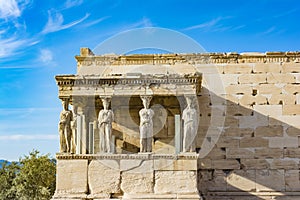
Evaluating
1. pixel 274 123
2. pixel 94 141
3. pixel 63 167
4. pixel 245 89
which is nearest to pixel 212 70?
pixel 245 89

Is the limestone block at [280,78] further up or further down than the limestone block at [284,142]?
further up

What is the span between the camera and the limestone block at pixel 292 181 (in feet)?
42.3

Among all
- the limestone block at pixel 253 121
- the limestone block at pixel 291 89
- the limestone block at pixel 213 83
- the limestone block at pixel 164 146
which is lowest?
the limestone block at pixel 164 146

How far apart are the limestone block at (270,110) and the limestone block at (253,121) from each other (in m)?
0.13

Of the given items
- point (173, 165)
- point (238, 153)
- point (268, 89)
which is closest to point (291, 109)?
point (268, 89)

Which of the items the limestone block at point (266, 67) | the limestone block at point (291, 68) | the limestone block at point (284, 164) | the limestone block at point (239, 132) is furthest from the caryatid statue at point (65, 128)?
the limestone block at point (291, 68)

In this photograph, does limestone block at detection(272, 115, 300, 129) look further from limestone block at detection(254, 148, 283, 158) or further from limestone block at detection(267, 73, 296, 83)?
limestone block at detection(267, 73, 296, 83)

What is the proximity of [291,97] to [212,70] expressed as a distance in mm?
2221

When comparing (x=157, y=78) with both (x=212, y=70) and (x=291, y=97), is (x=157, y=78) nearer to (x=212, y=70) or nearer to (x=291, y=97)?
(x=212, y=70)

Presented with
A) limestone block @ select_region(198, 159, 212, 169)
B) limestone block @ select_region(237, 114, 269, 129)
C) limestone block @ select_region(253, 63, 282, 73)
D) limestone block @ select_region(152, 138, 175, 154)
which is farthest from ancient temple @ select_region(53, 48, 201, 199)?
limestone block @ select_region(253, 63, 282, 73)

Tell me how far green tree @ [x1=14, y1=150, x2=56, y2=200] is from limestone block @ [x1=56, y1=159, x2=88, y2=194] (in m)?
10.7

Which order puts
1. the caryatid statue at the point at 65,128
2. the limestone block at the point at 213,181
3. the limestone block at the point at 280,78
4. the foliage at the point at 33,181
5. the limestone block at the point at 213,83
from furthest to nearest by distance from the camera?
the foliage at the point at 33,181
the limestone block at the point at 213,83
the limestone block at the point at 280,78
the limestone block at the point at 213,181
the caryatid statue at the point at 65,128

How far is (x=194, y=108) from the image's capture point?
37.9ft

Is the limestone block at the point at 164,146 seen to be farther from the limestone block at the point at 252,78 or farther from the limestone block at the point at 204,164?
the limestone block at the point at 252,78
